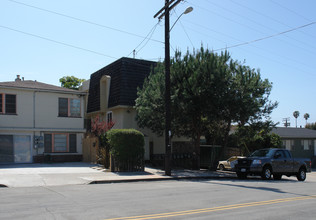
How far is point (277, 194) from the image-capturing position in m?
11.7

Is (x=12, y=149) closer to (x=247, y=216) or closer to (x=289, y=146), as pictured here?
(x=247, y=216)

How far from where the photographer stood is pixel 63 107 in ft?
82.0

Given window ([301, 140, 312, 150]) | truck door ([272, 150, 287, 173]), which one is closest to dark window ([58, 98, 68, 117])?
truck door ([272, 150, 287, 173])

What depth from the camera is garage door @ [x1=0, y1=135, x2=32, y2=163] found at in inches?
870

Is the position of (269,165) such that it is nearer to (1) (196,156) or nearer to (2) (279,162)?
(2) (279,162)

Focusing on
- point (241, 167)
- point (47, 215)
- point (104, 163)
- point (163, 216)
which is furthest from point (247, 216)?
point (104, 163)

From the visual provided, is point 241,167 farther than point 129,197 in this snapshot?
Yes

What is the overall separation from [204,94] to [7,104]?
13628mm

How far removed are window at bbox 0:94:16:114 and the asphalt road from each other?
12645mm

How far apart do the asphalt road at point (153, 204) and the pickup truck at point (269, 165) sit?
231 inches

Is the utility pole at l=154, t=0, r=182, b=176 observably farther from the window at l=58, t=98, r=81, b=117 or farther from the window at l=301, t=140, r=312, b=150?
the window at l=301, t=140, r=312, b=150

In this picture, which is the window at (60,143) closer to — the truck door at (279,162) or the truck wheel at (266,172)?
the truck wheel at (266,172)

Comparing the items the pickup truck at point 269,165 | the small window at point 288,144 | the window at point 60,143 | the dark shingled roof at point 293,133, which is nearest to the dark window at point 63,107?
the window at point 60,143

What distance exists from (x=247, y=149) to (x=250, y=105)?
339 inches
